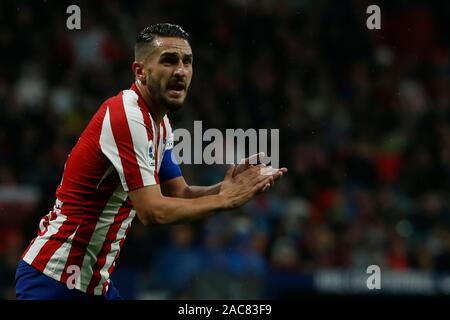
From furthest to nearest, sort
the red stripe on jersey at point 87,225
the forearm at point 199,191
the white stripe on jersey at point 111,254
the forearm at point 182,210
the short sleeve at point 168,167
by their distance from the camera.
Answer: the short sleeve at point 168,167 < the forearm at point 199,191 < the white stripe on jersey at point 111,254 < the red stripe on jersey at point 87,225 < the forearm at point 182,210

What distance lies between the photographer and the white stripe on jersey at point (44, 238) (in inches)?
166

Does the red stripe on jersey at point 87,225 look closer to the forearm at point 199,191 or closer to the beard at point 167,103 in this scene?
the beard at point 167,103

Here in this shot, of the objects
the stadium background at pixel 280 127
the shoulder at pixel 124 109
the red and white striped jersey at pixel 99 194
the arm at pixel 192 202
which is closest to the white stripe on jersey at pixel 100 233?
the red and white striped jersey at pixel 99 194

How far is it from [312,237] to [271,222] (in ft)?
1.47

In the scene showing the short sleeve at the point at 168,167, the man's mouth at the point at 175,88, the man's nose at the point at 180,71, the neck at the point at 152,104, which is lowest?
the short sleeve at the point at 168,167

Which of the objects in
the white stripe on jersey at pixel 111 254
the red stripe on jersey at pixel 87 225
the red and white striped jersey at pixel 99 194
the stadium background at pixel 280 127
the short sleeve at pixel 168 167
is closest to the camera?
→ the red and white striped jersey at pixel 99 194

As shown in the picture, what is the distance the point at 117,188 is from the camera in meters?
4.18

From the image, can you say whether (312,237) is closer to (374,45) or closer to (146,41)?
(374,45)

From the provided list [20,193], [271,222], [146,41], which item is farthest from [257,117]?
[146,41]

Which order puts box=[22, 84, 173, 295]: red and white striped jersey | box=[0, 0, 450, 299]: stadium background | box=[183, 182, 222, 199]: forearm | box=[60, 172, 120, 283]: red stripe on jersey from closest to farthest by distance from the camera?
box=[22, 84, 173, 295]: red and white striped jersey < box=[60, 172, 120, 283]: red stripe on jersey < box=[183, 182, 222, 199]: forearm < box=[0, 0, 450, 299]: stadium background

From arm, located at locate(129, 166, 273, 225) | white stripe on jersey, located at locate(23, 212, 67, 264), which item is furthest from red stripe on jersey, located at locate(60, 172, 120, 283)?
arm, located at locate(129, 166, 273, 225)

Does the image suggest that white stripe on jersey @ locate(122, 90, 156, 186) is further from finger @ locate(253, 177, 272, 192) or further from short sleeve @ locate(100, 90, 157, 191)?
finger @ locate(253, 177, 272, 192)

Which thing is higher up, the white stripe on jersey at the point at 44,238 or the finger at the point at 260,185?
the finger at the point at 260,185

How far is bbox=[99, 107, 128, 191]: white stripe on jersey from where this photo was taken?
4016 millimetres
